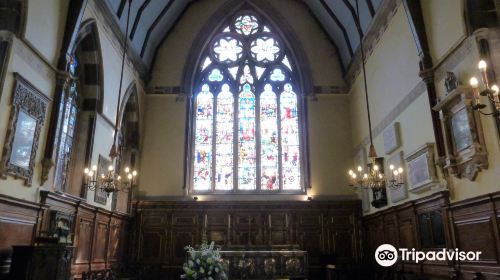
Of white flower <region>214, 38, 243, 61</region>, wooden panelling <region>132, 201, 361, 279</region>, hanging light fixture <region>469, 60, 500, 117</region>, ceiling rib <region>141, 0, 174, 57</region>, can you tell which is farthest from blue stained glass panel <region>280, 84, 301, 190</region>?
hanging light fixture <region>469, 60, 500, 117</region>

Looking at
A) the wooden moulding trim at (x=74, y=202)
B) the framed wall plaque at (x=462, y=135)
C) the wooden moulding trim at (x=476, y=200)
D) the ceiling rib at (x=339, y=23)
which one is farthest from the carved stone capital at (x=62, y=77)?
the ceiling rib at (x=339, y=23)

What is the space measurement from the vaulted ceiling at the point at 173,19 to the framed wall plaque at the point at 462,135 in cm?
445

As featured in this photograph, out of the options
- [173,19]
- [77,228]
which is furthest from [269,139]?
[77,228]

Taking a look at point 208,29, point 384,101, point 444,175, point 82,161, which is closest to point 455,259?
point 444,175

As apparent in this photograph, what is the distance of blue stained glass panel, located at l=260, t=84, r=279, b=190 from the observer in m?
13.4

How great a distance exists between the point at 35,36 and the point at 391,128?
26.4 ft

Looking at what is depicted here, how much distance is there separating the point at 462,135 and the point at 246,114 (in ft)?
26.7

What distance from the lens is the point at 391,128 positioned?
9.80 metres

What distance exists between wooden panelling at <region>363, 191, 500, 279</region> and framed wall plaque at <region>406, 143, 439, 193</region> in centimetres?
27

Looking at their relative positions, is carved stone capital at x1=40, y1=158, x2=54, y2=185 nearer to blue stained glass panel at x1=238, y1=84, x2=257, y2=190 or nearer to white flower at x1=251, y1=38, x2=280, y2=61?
blue stained glass panel at x1=238, y1=84, x2=257, y2=190

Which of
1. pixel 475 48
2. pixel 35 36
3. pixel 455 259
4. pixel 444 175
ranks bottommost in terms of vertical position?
pixel 455 259

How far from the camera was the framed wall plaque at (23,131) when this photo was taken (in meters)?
6.42

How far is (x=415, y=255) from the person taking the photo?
866 centimetres

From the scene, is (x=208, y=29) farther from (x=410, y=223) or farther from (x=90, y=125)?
(x=410, y=223)
